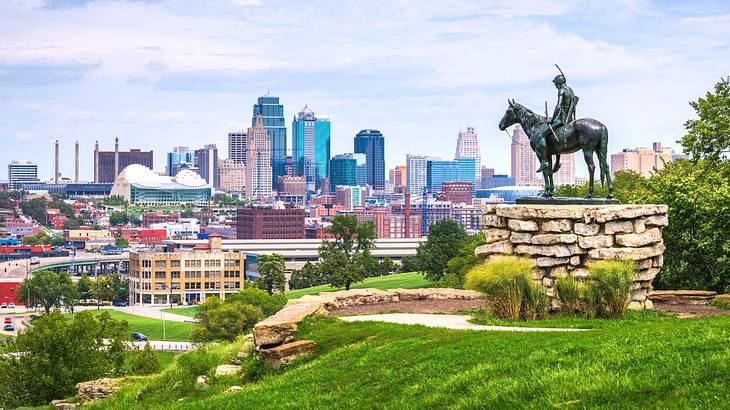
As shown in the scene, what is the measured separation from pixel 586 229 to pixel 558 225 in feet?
1.16

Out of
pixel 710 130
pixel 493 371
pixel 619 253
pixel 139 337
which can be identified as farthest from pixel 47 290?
pixel 493 371

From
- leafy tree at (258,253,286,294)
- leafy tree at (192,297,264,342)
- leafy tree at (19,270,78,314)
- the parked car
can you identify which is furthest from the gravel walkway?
leafy tree at (19,270,78,314)

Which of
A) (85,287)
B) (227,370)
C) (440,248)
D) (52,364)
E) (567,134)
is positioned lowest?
(85,287)

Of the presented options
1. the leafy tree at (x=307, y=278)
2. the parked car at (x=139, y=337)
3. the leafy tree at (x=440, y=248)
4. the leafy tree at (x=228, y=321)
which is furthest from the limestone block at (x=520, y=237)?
the leafy tree at (x=307, y=278)

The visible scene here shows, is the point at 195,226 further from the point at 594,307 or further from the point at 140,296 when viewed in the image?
the point at 594,307

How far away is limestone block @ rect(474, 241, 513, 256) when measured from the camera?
16.6 metres

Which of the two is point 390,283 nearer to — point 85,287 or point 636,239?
point 85,287

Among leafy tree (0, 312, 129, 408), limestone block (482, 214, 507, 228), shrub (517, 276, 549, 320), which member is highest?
limestone block (482, 214, 507, 228)

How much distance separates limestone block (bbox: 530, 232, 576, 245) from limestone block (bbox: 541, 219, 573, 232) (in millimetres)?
65

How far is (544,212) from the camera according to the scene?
52.9ft

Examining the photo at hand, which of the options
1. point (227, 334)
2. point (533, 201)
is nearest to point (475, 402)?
point (533, 201)

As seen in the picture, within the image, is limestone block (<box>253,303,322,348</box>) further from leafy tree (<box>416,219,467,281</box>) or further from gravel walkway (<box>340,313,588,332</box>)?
leafy tree (<box>416,219,467,281</box>)

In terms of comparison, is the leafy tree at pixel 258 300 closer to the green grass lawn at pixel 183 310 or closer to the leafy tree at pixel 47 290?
the green grass lawn at pixel 183 310

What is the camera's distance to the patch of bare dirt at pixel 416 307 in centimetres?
1756
